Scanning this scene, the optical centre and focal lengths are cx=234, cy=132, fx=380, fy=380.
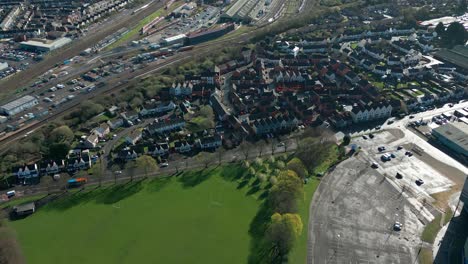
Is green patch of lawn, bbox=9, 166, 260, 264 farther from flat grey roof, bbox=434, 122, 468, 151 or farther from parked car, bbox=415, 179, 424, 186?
flat grey roof, bbox=434, 122, 468, 151

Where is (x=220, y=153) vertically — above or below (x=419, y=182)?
above

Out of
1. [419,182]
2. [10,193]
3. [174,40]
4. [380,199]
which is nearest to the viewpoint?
[380,199]

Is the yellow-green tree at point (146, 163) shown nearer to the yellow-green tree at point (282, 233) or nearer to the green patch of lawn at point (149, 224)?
the green patch of lawn at point (149, 224)

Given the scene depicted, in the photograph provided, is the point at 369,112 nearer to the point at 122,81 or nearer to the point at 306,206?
the point at 306,206

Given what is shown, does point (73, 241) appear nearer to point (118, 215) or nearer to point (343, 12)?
point (118, 215)

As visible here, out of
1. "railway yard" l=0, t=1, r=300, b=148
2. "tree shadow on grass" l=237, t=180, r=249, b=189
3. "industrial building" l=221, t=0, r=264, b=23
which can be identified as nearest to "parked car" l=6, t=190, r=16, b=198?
"railway yard" l=0, t=1, r=300, b=148

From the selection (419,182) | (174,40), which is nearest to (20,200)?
(419,182)

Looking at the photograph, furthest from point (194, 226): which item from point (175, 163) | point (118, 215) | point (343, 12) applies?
point (343, 12)
